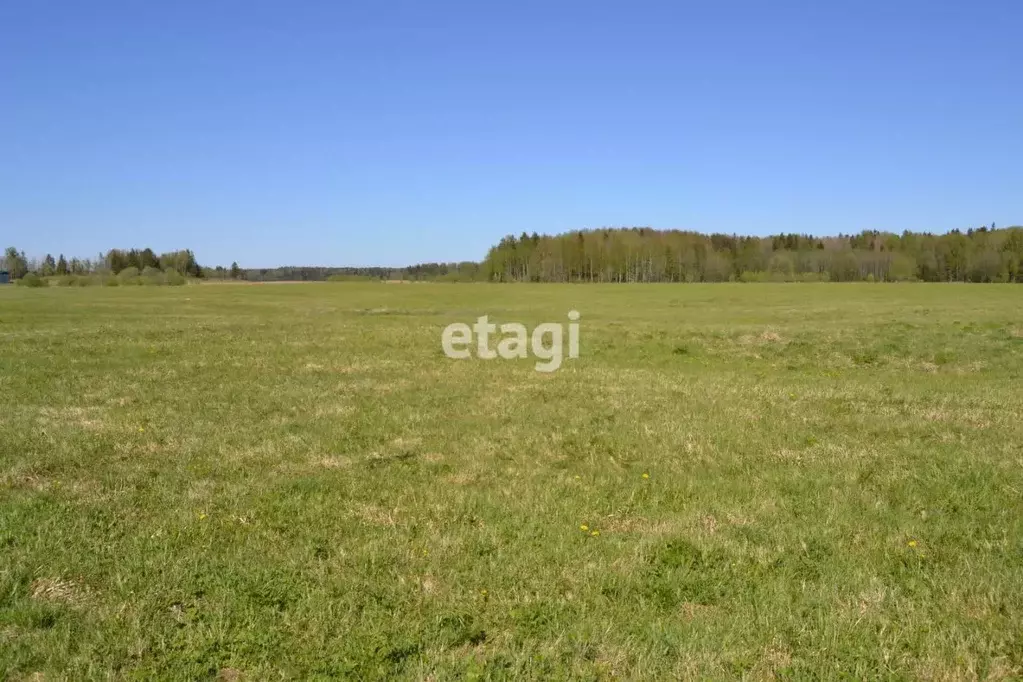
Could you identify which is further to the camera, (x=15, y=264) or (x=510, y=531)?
(x=15, y=264)

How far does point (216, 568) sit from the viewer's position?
21.3ft

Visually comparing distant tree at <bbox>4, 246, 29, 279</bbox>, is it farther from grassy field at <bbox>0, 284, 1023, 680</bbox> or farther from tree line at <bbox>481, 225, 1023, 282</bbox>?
grassy field at <bbox>0, 284, 1023, 680</bbox>

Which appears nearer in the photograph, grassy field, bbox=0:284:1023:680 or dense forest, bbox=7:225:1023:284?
grassy field, bbox=0:284:1023:680

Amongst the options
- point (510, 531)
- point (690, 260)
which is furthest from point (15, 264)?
point (510, 531)

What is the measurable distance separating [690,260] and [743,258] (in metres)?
13.4

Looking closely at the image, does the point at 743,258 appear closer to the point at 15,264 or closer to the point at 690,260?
the point at 690,260

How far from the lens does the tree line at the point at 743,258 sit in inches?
5443

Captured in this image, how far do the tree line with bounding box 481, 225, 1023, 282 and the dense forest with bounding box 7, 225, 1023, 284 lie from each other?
225mm

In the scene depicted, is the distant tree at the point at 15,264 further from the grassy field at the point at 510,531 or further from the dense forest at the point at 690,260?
the grassy field at the point at 510,531

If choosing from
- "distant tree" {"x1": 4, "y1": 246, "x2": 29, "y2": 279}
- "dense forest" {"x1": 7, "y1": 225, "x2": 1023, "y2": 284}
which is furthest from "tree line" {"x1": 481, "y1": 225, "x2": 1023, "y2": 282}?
"distant tree" {"x1": 4, "y1": 246, "x2": 29, "y2": 279}

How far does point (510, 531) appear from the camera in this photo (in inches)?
296

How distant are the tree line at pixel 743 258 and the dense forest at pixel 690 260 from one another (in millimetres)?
225

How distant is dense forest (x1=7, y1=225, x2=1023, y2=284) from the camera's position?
5408 inches

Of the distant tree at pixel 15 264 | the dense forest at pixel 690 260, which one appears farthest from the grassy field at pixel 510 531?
the distant tree at pixel 15 264
